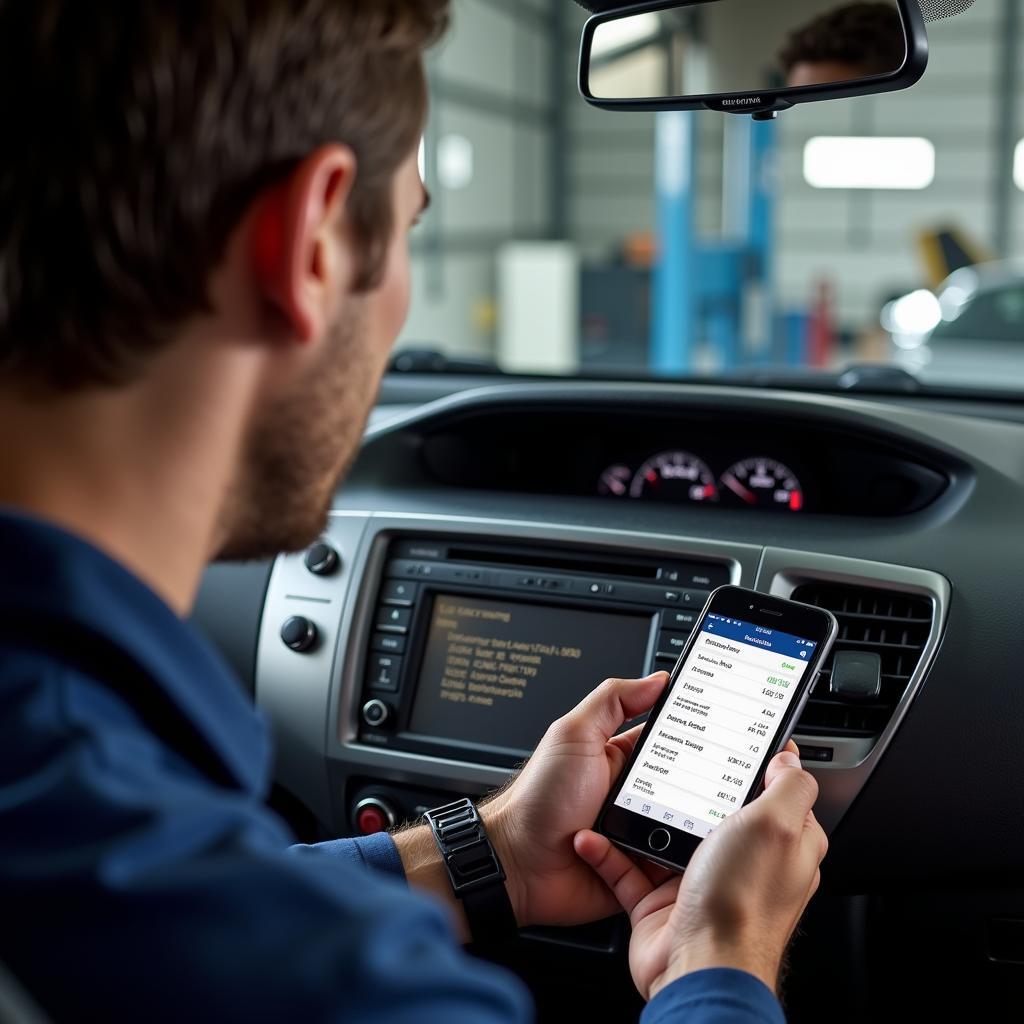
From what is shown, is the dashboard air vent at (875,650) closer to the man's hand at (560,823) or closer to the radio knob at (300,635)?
the man's hand at (560,823)

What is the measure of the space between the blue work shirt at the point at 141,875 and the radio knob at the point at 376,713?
0.94m

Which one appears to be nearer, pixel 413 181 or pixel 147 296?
pixel 147 296

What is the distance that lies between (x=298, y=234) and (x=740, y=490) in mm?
1168

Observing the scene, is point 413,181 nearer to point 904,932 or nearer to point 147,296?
point 147,296

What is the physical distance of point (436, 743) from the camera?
5.15ft

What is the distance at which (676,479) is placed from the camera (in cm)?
182

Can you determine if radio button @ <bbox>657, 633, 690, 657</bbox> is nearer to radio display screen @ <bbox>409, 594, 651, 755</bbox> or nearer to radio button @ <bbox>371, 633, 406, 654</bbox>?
radio display screen @ <bbox>409, 594, 651, 755</bbox>

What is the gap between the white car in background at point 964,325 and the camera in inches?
198

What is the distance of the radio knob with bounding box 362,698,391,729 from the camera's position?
62.7 inches

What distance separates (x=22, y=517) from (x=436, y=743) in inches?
39.3

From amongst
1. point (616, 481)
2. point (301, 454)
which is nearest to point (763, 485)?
point (616, 481)

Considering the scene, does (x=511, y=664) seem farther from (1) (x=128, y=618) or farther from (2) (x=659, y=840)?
(1) (x=128, y=618)

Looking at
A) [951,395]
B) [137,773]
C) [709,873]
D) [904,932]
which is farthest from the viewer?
[951,395]

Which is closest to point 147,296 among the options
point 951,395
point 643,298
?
point 951,395
